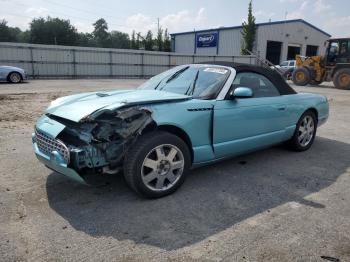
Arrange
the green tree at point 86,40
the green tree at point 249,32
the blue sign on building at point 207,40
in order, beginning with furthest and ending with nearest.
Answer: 1. the green tree at point 86,40
2. the blue sign on building at point 207,40
3. the green tree at point 249,32

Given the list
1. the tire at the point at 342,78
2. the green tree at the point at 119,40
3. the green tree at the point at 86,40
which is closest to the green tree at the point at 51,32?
the green tree at the point at 86,40

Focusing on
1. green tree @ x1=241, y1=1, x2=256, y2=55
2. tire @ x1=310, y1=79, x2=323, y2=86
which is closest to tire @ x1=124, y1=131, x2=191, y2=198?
tire @ x1=310, y1=79, x2=323, y2=86

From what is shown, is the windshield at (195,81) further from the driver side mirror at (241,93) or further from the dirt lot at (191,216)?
the dirt lot at (191,216)

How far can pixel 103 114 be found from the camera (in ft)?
10.6

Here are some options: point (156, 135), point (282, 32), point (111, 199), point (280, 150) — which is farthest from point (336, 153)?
point (282, 32)

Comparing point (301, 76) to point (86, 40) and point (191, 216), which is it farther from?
point (86, 40)

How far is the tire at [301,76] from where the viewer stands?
66.7 feet

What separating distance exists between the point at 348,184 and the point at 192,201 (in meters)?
2.12

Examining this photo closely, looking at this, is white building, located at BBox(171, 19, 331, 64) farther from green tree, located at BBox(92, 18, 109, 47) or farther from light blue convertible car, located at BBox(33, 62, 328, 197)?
green tree, located at BBox(92, 18, 109, 47)

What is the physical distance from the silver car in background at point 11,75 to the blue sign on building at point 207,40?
30034 millimetres

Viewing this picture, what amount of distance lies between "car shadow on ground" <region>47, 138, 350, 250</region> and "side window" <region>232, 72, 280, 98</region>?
1.05 m

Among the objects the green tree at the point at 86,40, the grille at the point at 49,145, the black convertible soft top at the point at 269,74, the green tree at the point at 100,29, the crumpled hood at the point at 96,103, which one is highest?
the green tree at the point at 100,29

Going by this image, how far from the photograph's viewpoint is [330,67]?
19859mm

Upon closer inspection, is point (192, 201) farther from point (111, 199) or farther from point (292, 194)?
point (292, 194)
